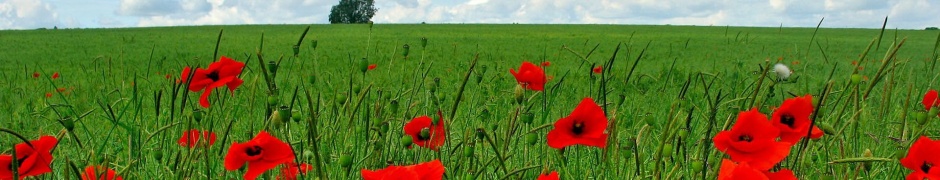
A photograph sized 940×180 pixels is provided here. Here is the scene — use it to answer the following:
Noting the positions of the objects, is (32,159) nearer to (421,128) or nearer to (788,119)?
(421,128)

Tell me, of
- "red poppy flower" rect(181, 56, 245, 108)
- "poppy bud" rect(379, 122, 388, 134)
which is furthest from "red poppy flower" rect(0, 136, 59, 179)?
"poppy bud" rect(379, 122, 388, 134)

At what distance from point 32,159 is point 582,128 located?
2.48ft

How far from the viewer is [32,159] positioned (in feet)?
3.11

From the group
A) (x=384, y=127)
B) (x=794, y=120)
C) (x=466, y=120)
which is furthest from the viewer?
(x=466, y=120)

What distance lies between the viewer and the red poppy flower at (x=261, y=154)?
0.95m

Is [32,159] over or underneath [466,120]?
over

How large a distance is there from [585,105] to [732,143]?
0.82ft

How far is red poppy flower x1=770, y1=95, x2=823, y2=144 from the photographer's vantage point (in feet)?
3.61

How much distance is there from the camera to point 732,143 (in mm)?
941

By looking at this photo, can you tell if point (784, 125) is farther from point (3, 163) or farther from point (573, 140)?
point (3, 163)

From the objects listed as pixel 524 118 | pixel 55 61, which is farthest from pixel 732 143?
pixel 55 61

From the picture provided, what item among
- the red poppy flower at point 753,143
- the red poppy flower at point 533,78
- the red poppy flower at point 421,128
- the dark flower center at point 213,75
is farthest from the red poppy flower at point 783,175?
the dark flower center at point 213,75

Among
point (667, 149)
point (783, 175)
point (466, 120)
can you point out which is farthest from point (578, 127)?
point (466, 120)

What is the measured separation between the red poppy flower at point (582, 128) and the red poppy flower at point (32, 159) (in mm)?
678
